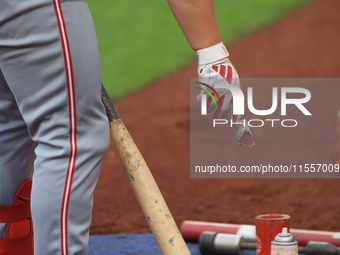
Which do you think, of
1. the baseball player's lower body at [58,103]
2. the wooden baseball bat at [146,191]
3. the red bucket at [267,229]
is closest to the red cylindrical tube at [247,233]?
the red bucket at [267,229]

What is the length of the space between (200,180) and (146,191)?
79.2 inches

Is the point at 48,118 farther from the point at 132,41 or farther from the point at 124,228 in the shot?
the point at 132,41

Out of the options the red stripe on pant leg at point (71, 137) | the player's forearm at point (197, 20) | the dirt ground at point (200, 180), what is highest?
the player's forearm at point (197, 20)

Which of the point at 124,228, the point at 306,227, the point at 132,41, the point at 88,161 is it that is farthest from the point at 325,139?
the point at 132,41

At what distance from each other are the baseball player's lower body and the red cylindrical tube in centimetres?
104

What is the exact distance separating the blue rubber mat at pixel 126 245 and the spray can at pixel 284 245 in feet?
1.61

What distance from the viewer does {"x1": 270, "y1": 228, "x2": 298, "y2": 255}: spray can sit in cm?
165

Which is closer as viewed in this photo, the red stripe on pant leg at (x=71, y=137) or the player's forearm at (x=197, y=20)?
the red stripe on pant leg at (x=71, y=137)

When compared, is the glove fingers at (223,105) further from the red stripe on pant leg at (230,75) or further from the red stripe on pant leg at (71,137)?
the red stripe on pant leg at (71,137)

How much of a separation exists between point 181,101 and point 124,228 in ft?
9.58

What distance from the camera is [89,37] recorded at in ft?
4.13

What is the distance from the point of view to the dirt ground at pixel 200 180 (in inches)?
112

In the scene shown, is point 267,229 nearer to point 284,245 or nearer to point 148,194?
point 284,245

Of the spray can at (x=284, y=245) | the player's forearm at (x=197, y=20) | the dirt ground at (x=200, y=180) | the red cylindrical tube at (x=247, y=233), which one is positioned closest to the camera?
the player's forearm at (x=197, y=20)
